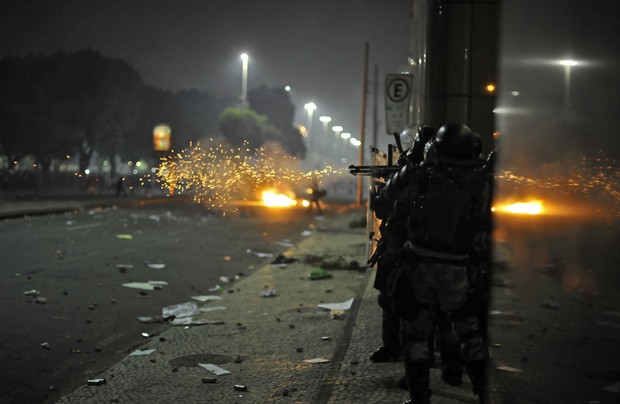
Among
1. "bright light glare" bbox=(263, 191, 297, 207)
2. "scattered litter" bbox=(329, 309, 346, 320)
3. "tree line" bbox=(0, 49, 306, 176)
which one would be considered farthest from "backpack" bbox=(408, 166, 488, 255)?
"tree line" bbox=(0, 49, 306, 176)

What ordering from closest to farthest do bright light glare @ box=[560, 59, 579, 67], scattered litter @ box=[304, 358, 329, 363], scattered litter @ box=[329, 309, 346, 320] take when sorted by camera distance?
bright light glare @ box=[560, 59, 579, 67] → scattered litter @ box=[304, 358, 329, 363] → scattered litter @ box=[329, 309, 346, 320]

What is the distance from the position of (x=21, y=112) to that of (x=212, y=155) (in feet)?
148

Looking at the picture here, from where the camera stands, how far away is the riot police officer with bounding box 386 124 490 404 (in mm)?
4594

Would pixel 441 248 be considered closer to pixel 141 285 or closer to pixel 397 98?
pixel 397 98

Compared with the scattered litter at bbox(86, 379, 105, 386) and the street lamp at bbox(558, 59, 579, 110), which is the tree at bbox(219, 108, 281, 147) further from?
the scattered litter at bbox(86, 379, 105, 386)

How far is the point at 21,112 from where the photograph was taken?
5406 cm

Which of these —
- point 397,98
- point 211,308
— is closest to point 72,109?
point 397,98

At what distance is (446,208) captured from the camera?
461 cm

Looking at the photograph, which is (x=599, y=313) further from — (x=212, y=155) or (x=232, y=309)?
(x=212, y=155)

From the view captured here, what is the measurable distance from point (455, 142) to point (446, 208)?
437mm

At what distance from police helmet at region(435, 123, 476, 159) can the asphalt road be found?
3524mm

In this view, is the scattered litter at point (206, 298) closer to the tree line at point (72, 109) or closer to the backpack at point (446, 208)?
the backpack at point (446, 208)

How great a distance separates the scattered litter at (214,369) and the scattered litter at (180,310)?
95.4 inches

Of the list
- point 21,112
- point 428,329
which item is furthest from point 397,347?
point 21,112
